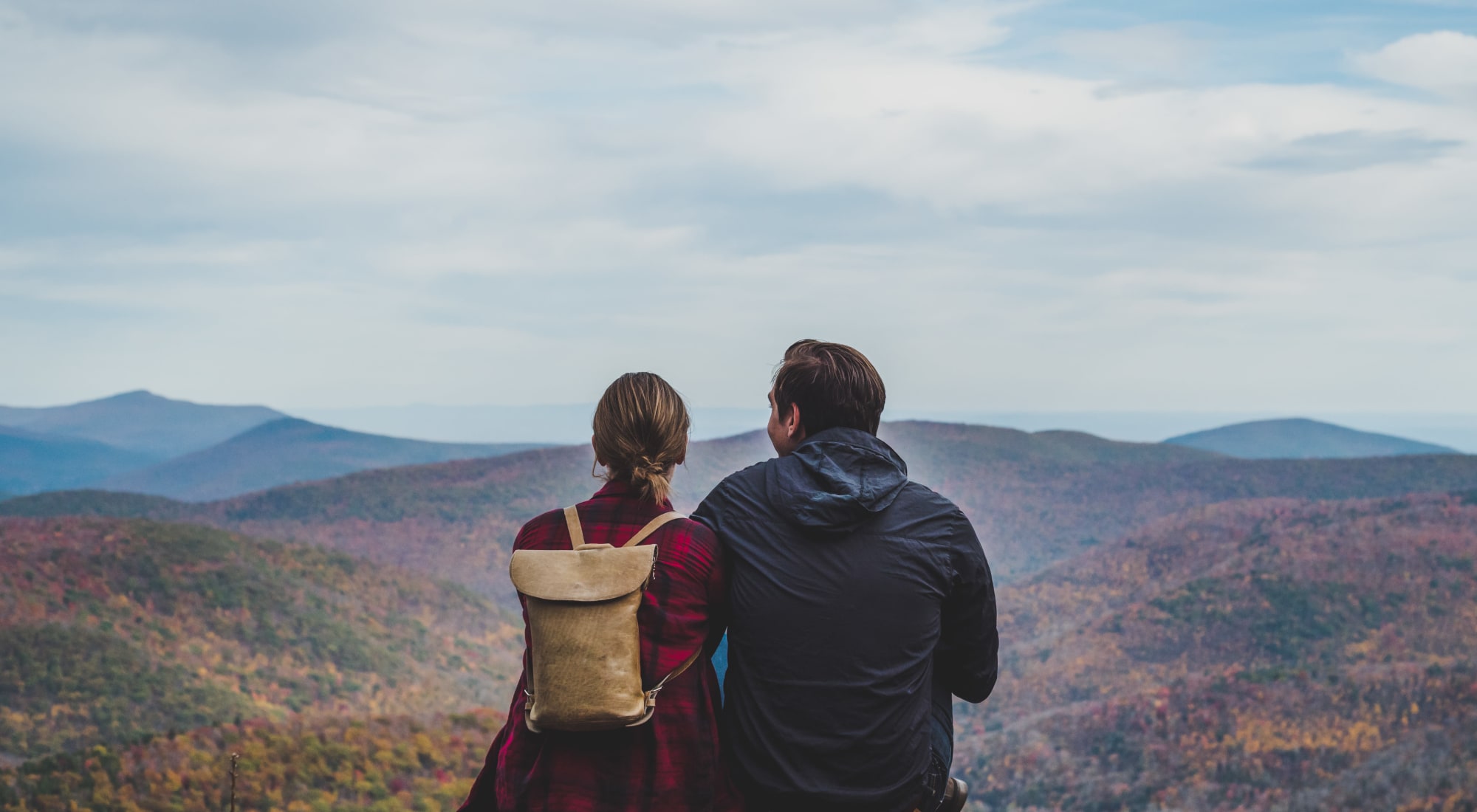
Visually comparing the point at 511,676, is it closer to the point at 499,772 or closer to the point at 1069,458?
the point at 499,772

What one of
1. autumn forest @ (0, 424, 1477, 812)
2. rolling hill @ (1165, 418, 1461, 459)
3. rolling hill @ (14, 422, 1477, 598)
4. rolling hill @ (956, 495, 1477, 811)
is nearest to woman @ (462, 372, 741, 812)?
autumn forest @ (0, 424, 1477, 812)

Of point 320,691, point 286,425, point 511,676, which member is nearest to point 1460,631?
point 511,676

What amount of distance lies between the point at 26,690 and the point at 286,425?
97.4 metres

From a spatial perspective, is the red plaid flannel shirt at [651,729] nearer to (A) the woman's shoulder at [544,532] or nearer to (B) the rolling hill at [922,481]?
(A) the woman's shoulder at [544,532]

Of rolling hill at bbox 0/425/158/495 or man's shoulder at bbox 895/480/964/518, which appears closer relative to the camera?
man's shoulder at bbox 895/480/964/518

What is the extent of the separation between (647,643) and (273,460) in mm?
112071

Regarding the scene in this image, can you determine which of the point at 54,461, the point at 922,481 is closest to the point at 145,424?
the point at 54,461

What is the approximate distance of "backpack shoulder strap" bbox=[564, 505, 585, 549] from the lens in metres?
3.57

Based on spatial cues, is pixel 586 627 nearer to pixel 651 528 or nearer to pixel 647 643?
pixel 647 643

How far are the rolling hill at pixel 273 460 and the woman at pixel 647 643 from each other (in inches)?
3819

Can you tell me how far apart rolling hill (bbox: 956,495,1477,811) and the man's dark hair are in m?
20.4

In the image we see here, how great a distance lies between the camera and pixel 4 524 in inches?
1321

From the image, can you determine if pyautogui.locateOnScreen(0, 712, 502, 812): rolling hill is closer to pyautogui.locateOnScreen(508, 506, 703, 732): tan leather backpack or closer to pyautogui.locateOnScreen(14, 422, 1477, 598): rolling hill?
pyautogui.locateOnScreen(508, 506, 703, 732): tan leather backpack

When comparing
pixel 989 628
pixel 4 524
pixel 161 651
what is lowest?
pixel 161 651
